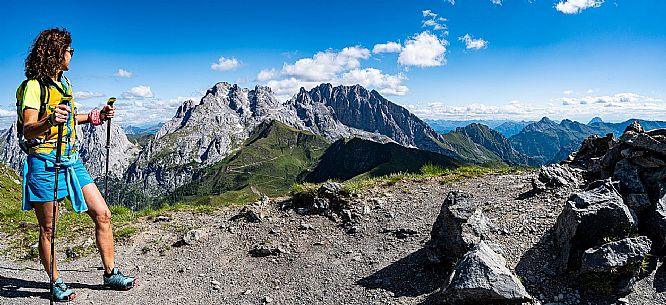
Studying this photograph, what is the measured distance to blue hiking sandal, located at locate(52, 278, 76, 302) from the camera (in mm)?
7566

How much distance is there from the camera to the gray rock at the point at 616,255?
6590 mm

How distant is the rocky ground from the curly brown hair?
15.6 ft

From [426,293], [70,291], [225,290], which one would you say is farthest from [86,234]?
[426,293]

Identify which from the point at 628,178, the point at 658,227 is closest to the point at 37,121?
the point at 658,227

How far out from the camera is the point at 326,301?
7.71 metres

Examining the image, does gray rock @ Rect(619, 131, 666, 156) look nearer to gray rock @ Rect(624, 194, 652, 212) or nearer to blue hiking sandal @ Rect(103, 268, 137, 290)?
gray rock @ Rect(624, 194, 652, 212)

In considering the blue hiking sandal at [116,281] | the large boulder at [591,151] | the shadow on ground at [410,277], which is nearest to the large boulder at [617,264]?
the shadow on ground at [410,277]

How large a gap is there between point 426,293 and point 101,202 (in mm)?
7097

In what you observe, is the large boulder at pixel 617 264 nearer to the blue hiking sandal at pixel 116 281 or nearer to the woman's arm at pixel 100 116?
the blue hiking sandal at pixel 116 281

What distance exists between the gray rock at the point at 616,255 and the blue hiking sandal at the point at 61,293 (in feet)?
34.0

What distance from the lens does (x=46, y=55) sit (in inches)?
280

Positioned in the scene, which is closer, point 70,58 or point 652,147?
point 70,58

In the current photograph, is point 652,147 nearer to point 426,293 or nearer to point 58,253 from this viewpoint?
point 426,293

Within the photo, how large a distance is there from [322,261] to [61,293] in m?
5.75
